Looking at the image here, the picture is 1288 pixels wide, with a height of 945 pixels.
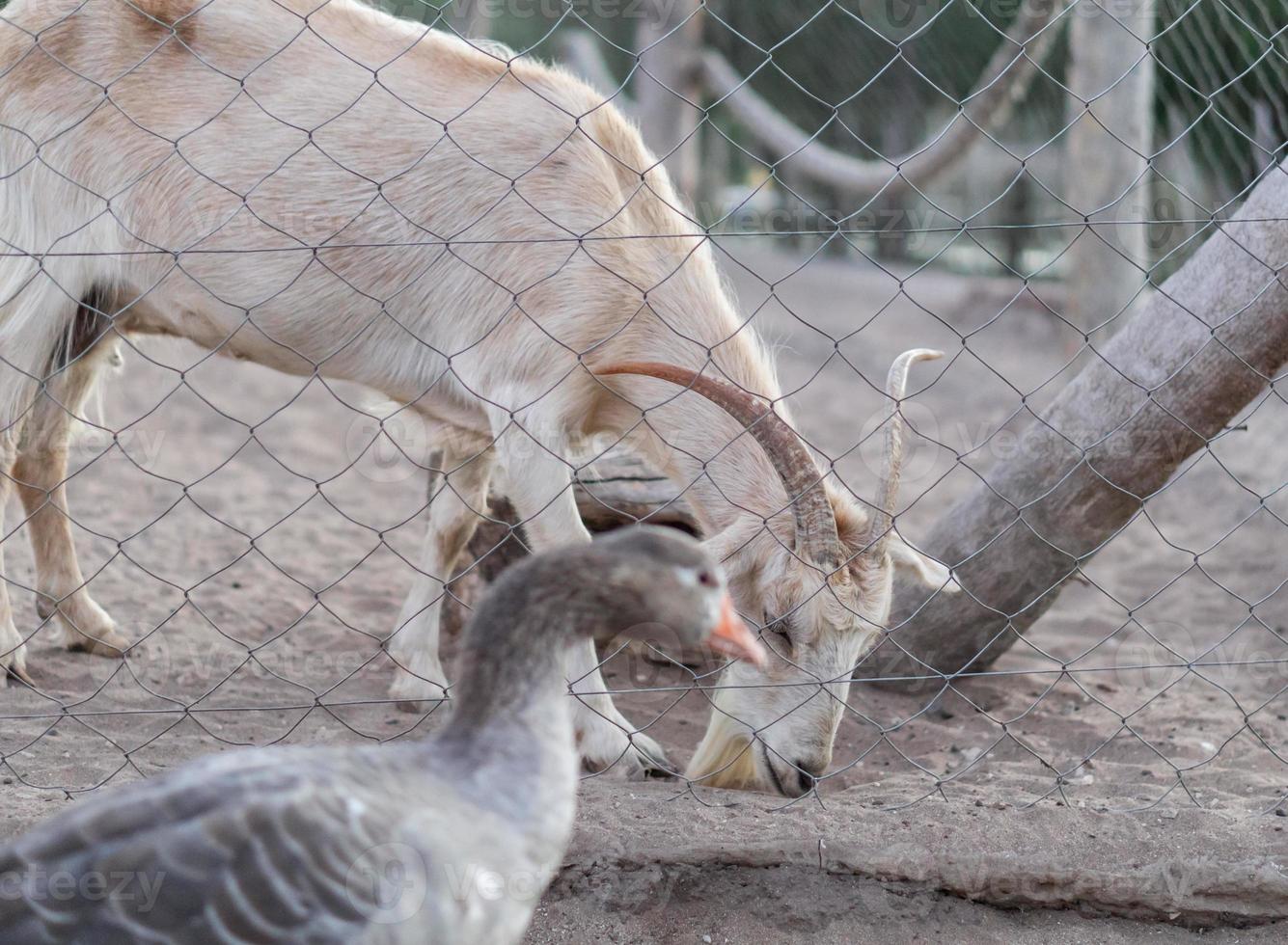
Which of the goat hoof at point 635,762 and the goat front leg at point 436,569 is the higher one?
the goat hoof at point 635,762

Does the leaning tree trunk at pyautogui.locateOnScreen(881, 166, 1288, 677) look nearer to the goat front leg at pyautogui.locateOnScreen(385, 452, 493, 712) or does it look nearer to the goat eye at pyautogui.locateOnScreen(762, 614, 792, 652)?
the goat eye at pyautogui.locateOnScreen(762, 614, 792, 652)

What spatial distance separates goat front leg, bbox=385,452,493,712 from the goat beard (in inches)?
35.1

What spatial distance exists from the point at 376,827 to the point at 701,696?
2258 millimetres

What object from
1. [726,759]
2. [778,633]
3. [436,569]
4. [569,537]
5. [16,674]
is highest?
[778,633]

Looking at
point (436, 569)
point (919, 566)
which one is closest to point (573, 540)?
point (436, 569)

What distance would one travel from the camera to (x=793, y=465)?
3.02 meters

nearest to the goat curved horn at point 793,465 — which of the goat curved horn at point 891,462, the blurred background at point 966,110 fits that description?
the goat curved horn at point 891,462

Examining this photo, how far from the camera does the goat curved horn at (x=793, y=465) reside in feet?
9.87

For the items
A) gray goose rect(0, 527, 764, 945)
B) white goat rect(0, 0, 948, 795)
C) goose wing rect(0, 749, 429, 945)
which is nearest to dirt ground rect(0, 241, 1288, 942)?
white goat rect(0, 0, 948, 795)

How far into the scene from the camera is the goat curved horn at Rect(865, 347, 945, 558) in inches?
120

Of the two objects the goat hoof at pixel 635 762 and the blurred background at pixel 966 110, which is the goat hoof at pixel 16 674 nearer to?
the goat hoof at pixel 635 762

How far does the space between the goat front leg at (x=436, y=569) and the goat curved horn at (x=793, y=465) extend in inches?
41.3

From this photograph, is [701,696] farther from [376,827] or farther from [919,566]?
[376,827]

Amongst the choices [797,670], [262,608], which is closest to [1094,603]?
[797,670]
